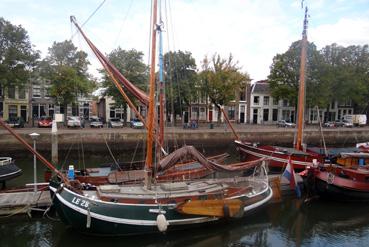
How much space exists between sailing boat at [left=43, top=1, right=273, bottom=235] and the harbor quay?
44.4 feet

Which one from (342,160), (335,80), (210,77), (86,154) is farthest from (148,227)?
(335,80)

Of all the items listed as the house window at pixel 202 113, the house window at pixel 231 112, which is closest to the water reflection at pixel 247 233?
the house window at pixel 202 113

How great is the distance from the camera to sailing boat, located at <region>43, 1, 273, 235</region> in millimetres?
11312

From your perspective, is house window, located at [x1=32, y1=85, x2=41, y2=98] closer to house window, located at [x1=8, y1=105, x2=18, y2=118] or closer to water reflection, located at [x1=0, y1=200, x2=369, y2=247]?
A: house window, located at [x1=8, y1=105, x2=18, y2=118]

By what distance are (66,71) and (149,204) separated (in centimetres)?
3038

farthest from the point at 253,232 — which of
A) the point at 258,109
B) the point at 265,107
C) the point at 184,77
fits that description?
the point at 265,107

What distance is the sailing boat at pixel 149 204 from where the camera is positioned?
37.1ft

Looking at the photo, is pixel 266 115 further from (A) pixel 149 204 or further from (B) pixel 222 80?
(A) pixel 149 204

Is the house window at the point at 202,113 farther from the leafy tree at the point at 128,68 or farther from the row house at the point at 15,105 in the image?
the row house at the point at 15,105

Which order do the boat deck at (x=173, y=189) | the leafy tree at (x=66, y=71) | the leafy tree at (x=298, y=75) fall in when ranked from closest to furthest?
the boat deck at (x=173, y=189)
the leafy tree at (x=66, y=71)
the leafy tree at (x=298, y=75)

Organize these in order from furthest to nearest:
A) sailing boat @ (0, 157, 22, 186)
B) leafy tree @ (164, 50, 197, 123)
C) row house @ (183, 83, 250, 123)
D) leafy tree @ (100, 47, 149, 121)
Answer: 1. row house @ (183, 83, 250, 123)
2. leafy tree @ (164, 50, 197, 123)
3. leafy tree @ (100, 47, 149, 121)
4. sailing boat @ (0, 157, 22, 186)

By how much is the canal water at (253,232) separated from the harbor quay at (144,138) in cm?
1000

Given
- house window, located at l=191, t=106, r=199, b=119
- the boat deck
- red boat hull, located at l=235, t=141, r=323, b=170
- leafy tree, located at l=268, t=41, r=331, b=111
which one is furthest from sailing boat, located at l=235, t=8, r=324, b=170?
house window, located at l=191, t=106, r=199, b=119

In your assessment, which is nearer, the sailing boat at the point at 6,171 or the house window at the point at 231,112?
the sailing boat at the point at 6,171
